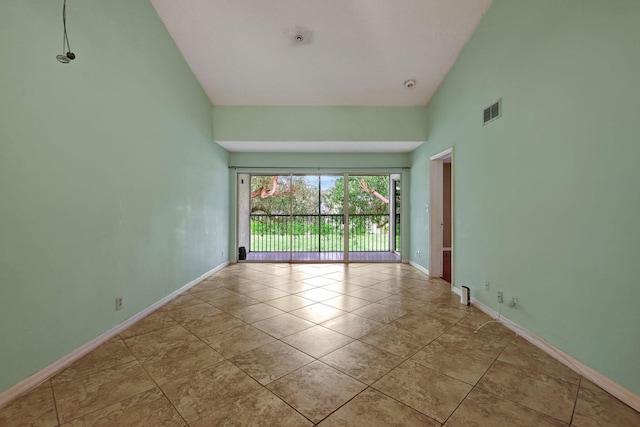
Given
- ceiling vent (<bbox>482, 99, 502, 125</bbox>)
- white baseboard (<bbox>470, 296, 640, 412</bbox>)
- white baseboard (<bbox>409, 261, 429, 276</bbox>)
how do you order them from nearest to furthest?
white baseboard (<bbox>470, 296, 640, 412</bbox>) < ceiling vent (<bbox>482, 99, 502, 125</bbox>) < white baseboard (<bbox>409, 261, 429, 276</bbox>)

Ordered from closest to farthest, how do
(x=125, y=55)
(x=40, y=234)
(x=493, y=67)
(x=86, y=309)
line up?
(x=40, y=234), (x=86, y=309), (x=125, y=55), (x=493, y=67)

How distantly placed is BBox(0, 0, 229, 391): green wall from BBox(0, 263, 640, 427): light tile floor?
0.40m

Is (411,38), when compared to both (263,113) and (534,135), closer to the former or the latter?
(534,135)

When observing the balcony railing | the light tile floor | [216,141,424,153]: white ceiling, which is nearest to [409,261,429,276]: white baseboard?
the light tile floor

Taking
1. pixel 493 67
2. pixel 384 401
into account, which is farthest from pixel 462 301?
pixel 493 67

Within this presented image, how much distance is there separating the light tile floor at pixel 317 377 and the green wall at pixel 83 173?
0.40m

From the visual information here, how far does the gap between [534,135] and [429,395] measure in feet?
7.24

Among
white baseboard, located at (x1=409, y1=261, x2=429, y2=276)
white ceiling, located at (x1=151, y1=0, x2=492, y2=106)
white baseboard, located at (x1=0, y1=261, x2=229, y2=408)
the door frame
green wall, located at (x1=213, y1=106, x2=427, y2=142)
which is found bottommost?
white baseboard, located at (x1=0, y1=261, x2=229, y2=408)

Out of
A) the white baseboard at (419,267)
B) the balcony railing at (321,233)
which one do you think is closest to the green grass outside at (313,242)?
the balcony railing at (321,233)

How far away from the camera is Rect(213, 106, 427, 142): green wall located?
4.77 metres

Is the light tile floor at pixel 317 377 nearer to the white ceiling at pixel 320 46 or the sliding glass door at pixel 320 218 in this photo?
the white ceiling at pixel 320 46

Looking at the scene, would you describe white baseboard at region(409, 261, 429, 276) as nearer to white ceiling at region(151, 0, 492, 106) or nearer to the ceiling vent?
the ceiling vent

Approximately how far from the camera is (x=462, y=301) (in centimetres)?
326

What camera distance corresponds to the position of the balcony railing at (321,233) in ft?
23.5
